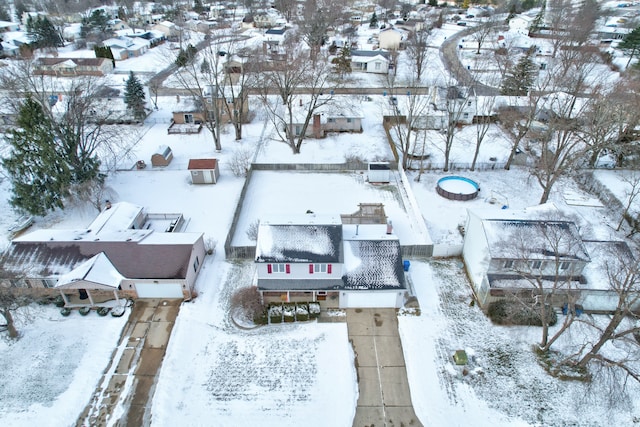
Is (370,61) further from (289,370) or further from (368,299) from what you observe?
(289,370)

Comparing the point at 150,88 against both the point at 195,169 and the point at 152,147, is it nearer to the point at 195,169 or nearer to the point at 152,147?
the point at 152,147

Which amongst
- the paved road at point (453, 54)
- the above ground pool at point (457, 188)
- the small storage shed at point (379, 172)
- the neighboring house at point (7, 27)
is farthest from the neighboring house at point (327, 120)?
the neighboring house at point (7, 27)

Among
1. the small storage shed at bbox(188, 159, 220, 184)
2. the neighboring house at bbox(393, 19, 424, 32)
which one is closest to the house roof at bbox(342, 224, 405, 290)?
the small storage shed at bbox(188, 159, 220, 184)

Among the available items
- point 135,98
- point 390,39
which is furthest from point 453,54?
point 135,98

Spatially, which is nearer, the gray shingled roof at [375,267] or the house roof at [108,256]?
the gray shingled roof at [375,267]

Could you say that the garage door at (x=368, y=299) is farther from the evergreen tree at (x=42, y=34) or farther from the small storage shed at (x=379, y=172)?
the evergreen tree at (x=42, y=34)

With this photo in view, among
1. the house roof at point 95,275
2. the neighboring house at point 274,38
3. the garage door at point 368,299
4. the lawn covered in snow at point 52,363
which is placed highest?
the neighboring house at point 274,38

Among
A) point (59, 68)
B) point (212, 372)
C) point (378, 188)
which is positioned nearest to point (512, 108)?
point (378, 188)

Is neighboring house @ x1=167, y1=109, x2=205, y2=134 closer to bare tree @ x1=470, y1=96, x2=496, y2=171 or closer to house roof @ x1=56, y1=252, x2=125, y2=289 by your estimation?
house roof @ x1=56, y1=252, x2=125, y2=289
